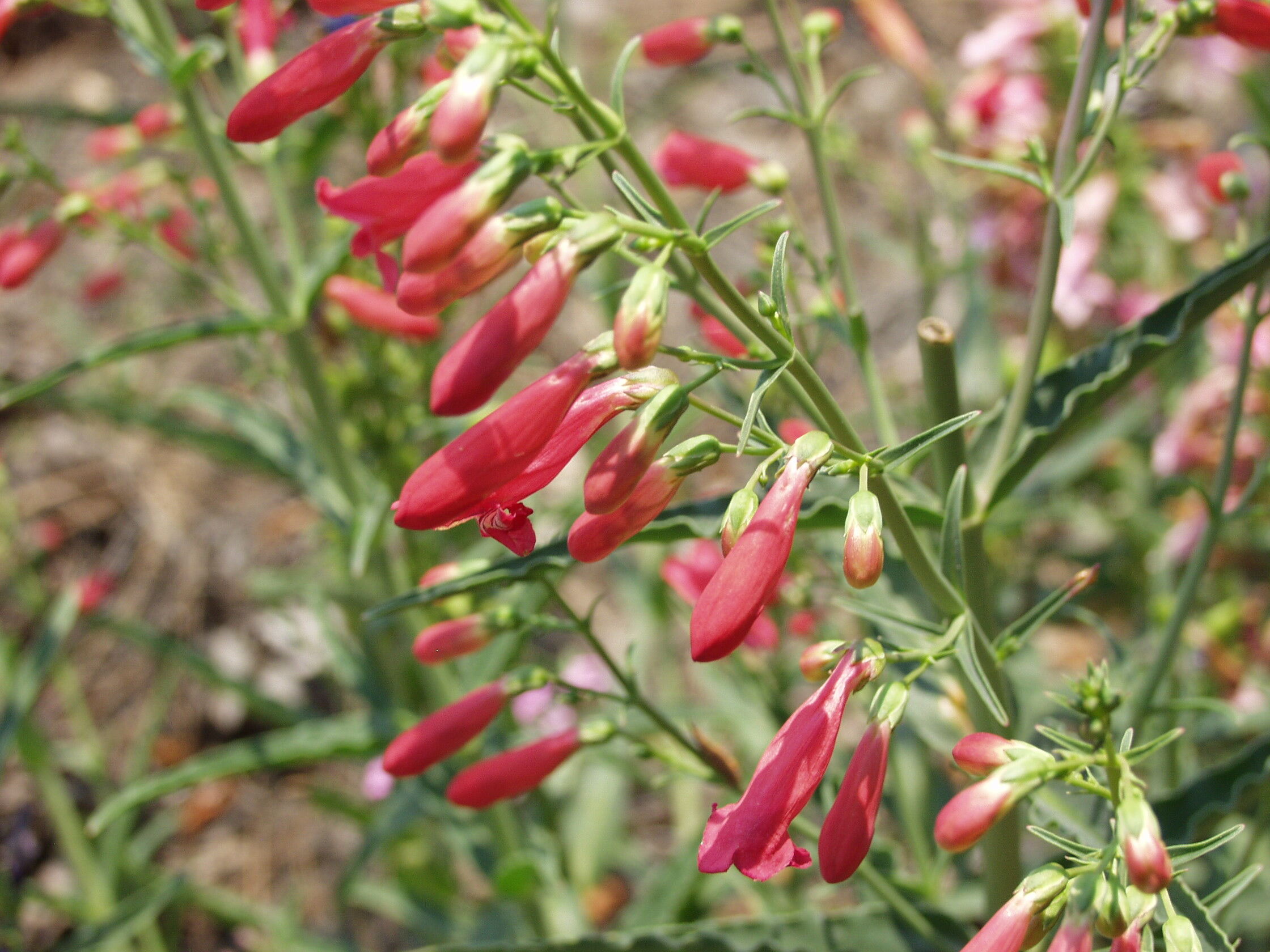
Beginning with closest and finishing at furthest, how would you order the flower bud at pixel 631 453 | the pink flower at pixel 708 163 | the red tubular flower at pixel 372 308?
the flower bud at pixel 631 453
the pink flower at pixel 708 163
the red tubular flower at pixel 372 308

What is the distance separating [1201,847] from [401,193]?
1.09m

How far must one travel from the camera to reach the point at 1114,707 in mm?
1071

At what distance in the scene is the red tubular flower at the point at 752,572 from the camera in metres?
0.96

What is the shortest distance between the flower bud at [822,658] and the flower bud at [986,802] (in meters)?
0.22

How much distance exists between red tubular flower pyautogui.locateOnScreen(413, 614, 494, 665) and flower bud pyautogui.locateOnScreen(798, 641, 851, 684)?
0.60 m

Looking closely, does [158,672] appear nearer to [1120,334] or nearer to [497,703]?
[497,703]

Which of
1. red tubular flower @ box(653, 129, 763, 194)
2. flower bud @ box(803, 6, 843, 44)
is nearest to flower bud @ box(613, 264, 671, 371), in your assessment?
red tubular flower @ box(653, 129, 763, 194)

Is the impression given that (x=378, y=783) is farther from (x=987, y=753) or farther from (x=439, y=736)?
(x=987, y=753)

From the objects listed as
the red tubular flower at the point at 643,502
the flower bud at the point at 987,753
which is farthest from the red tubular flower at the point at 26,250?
the flower bud at the point at 987,753

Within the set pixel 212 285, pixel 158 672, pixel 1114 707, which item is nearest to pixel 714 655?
pixel 1114 707

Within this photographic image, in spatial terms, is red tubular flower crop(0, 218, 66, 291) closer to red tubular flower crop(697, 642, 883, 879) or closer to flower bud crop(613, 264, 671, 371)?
flower bud crop(613, 264, 671, 371)

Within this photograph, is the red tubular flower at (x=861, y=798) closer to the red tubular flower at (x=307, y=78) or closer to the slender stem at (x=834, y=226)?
the slender stem at (x=834, y=226)

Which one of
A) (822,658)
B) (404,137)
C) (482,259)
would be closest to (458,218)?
(482,259)

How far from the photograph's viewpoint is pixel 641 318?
0.91m
